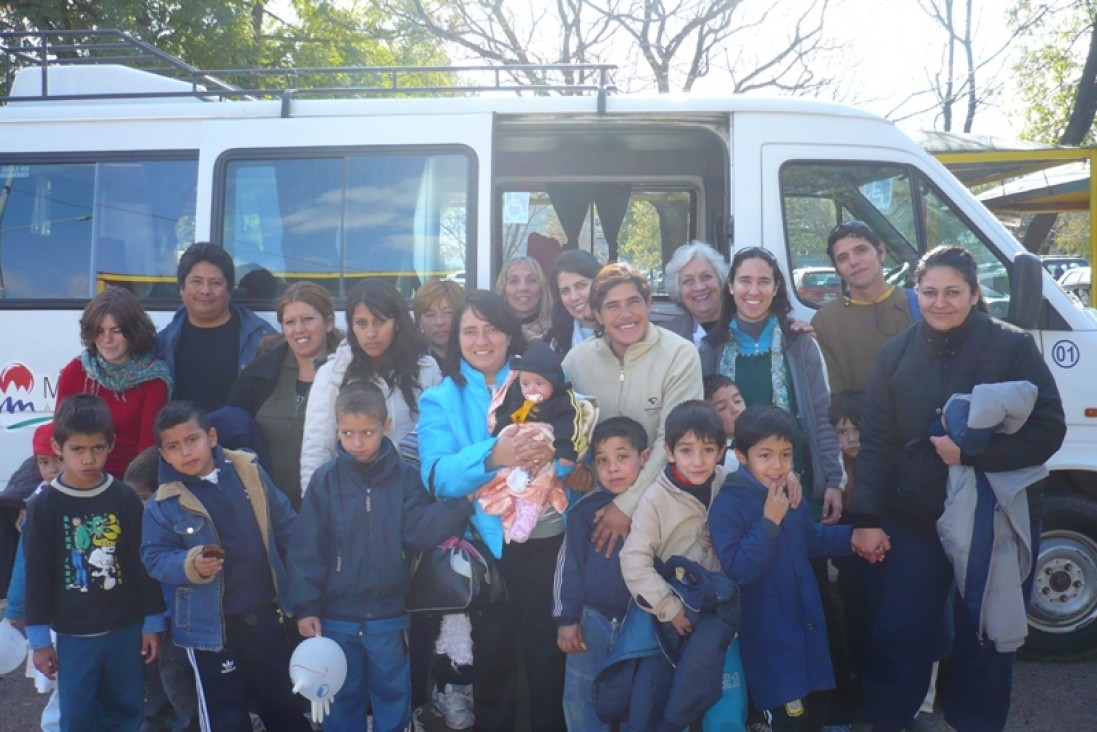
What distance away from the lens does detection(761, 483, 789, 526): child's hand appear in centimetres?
333

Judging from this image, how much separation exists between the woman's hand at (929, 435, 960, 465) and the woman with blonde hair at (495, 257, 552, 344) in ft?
6.01

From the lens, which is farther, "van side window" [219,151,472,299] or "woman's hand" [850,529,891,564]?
"van side window" [219,151,472,299]

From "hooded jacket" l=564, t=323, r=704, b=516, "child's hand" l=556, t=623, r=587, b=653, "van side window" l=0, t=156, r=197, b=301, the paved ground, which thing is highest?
"van side window" l=0, t=156, r=197, b=301

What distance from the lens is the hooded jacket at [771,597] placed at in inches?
130

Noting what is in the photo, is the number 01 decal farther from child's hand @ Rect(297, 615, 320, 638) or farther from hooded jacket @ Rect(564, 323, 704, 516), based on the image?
child's hand @ Rect(297, 615, 320, 638)

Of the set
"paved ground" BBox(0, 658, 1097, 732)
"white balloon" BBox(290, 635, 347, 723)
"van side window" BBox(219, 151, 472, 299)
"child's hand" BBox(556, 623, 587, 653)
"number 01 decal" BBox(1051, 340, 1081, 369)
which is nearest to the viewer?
"white balloon" BBox(290, 635, 347, 723)

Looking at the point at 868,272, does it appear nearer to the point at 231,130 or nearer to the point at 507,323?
the point at 507,323

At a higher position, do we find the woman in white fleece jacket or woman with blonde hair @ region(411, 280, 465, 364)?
woman with blonde hair @ region(411, 280, 465, 364)

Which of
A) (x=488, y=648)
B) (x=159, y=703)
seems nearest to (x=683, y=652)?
(x=488, y=648)

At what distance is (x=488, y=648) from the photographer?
3.69 m

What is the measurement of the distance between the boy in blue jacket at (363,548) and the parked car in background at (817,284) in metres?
2.14

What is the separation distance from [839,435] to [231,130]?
3.26 metres

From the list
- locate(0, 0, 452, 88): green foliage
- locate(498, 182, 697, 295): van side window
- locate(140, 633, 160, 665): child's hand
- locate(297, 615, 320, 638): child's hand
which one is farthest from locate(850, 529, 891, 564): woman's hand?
locate(0, 0, 452, 88): green foliage

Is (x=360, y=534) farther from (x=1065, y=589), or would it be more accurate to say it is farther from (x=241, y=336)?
(x=1065, y=589)
